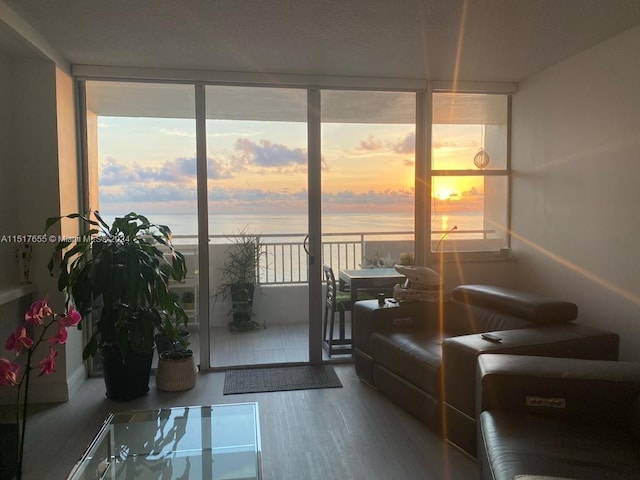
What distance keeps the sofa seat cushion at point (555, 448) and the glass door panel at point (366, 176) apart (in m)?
2.31

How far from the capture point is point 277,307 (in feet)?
14.0

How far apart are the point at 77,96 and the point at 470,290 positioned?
326 cm

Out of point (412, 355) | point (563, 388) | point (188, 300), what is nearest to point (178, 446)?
point (412, 355)

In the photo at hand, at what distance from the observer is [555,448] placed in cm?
166

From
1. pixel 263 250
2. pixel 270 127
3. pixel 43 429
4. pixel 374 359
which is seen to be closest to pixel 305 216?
pixel 263 250

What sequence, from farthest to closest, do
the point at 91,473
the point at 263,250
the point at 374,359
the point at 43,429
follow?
the point at 263,250
the point at 374,359
the point at 43,429
the point at 91,473

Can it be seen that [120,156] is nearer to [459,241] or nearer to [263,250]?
[263,250]

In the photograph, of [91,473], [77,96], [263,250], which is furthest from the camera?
[263,250]

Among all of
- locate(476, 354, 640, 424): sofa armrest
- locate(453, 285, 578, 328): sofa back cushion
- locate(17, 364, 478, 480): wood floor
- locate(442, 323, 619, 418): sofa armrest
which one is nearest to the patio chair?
locate(17, 364, 478, 480): wood floor

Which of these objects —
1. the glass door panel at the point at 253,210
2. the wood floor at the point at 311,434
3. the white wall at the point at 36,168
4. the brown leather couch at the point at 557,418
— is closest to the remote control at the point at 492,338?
the brown leather couch at the point at 557,418

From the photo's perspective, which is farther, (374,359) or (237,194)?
(237,194)

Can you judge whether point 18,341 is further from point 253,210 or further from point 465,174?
point 465,174

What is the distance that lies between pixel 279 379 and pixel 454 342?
161cm

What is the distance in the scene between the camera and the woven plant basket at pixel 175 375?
337 centimetres
